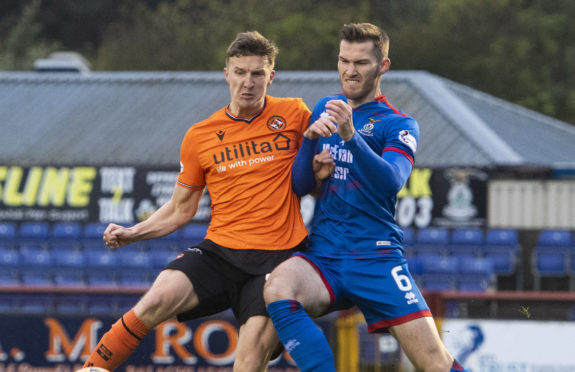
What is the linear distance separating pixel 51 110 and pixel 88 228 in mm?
5246

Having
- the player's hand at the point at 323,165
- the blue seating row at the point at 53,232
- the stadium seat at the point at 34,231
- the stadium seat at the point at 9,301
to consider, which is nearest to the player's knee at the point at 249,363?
the player's hand at the point at 323,165

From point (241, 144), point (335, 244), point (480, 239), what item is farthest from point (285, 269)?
point (480, 239)

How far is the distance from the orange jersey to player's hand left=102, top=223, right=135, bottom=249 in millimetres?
430

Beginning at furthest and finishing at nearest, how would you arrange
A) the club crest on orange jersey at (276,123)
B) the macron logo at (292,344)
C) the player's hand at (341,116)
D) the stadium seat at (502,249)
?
1. the stadium seat at (502,249)
2. the club crest on orange jersey at (276,123)
3. the macron logo at (292,344)
4. the player's hand at (341,116)

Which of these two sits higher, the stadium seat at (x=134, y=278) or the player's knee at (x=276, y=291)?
the stadium seat at (x=134, y=278)

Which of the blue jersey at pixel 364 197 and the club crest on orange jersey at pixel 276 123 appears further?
the club crest on orange jersey at pixel 276 123

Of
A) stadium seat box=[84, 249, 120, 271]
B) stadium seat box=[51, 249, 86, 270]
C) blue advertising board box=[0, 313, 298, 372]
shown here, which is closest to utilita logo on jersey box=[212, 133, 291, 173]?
blue advertising board box=[0, 313, 298, 372]

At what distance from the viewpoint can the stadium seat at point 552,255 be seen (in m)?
16.6

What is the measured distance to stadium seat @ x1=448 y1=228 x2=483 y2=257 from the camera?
55.7 ft

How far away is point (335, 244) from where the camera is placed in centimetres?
481

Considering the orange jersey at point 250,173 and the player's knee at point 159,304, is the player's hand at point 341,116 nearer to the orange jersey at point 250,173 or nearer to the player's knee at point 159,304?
the orange jersey at point 250,173

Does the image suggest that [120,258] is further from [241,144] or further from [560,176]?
[241,144]

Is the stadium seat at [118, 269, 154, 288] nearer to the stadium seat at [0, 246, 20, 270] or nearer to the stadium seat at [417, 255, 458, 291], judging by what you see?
the stadium seat at [0, 246, 20, 270]

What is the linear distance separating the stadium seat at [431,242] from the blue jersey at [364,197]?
1239cm
